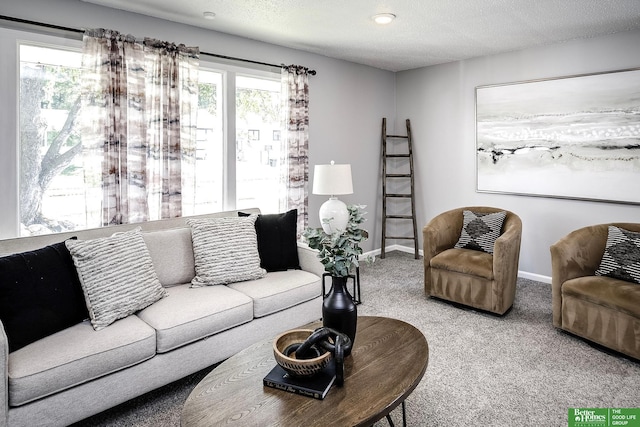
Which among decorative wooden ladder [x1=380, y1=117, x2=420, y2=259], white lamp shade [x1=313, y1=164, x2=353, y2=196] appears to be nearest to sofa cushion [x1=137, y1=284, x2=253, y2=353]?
white lamp shade [x1=313, y1=164, x2=353, y2=196]

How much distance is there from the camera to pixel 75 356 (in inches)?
79.2

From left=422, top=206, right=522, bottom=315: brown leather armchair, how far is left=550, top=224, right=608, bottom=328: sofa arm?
A: 1.24 ft

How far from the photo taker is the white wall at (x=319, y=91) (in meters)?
2.87

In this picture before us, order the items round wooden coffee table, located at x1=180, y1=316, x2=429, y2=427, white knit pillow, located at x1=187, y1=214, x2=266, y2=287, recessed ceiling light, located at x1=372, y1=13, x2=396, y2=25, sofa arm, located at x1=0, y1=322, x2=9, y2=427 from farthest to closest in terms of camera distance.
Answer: recessed ceiling light, located at x1=372, y1=13, x2=396, y2=25, white knit pillow, located at x1=187, y1=214, x2=266, y2=287, sofa arm, located at x1=0, y1=322, x2=9, y2=427, round wooden coffee table, located at x1=180, y1=316, x2=429, y2=427

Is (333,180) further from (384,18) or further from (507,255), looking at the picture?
(507,255)

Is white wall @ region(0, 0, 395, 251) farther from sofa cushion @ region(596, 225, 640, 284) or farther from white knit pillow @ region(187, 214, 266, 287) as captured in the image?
sofa cushion @ region(596, 225, 640, 284)

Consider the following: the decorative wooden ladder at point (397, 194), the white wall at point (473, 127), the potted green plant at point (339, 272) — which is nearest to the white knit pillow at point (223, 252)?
the potted green plant at point (339, 272)

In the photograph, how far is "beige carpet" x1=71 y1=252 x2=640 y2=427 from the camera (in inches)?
89.1

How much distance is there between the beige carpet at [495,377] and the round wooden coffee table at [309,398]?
0.49 metres

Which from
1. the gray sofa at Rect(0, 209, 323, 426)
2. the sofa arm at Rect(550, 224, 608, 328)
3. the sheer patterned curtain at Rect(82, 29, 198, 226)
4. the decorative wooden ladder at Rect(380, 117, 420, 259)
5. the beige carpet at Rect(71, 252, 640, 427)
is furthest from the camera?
the decorative wooden ladder at Rect(380, 117, 420, 259)

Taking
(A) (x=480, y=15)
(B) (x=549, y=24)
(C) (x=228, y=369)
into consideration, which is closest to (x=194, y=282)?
(C) (x=228, y=369)

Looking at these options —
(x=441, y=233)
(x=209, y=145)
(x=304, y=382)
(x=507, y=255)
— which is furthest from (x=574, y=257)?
(x=209, y=145)

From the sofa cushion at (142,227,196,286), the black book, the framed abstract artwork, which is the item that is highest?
the framed abstract artwork

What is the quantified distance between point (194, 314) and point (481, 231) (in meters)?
2.79
